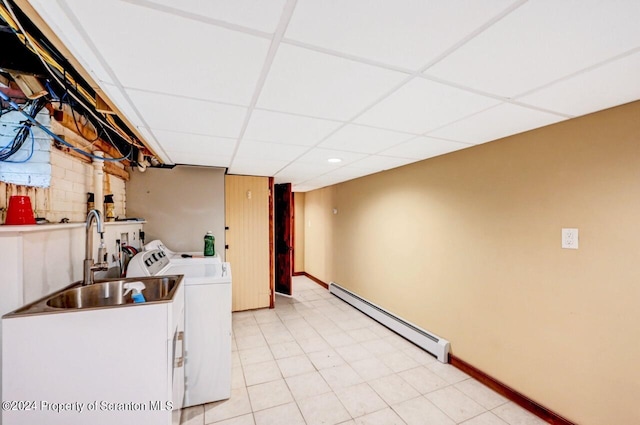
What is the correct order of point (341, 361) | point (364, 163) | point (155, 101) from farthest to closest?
1. point (364, 163)
2. point (341, 361)
3. point (155, 101)

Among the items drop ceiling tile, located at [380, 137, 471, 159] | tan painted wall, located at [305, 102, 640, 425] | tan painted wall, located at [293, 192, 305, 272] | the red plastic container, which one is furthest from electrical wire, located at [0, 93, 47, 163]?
tan painted wall, located at [293, 192, 305, 272]

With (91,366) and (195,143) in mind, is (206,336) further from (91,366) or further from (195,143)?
(195,143)

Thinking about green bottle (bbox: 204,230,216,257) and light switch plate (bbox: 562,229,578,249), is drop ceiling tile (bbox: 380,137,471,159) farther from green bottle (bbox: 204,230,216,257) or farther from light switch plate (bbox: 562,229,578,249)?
green bottle (bbox: 204,230,216,257)

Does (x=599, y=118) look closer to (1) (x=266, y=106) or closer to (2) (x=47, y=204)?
(1) (x=266, y=106)

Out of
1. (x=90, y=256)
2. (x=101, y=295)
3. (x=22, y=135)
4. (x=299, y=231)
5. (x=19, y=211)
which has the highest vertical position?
(x=22, y=135)

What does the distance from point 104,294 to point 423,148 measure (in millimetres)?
2829

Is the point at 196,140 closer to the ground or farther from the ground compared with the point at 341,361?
farther from the ground

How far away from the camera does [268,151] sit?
2.78 metres

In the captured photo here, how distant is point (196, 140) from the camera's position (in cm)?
242

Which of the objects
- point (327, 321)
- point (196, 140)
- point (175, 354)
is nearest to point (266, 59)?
point (196, 140)

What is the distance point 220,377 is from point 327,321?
2.00 metres

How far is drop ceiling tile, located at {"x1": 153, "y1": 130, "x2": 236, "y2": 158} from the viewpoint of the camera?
7.52 feet

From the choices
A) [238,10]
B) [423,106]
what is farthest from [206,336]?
[423,106]

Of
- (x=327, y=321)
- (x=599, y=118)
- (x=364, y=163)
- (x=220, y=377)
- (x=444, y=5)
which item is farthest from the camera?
(x=327, y=321)
